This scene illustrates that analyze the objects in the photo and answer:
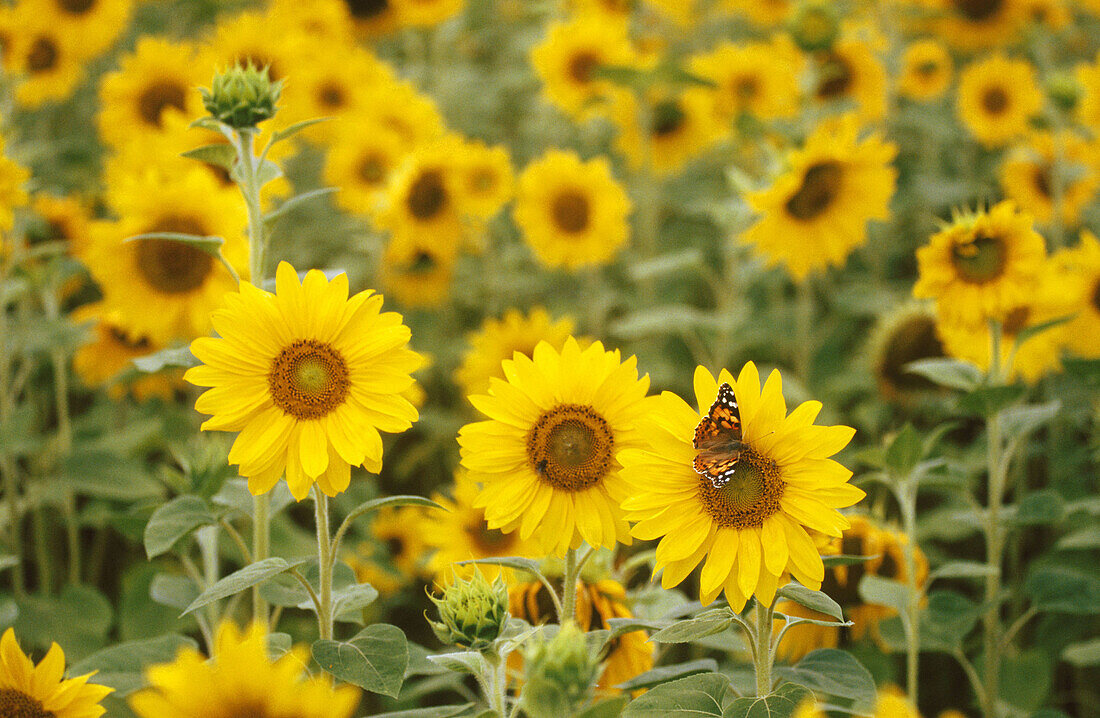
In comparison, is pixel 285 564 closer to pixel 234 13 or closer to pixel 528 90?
pixel 528 90

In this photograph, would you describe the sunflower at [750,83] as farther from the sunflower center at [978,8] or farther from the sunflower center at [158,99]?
the sunflower center at [158,99]

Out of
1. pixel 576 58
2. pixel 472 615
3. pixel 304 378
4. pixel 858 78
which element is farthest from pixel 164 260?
pixel 858 78

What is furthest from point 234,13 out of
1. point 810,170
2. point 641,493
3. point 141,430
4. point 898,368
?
point 641,493

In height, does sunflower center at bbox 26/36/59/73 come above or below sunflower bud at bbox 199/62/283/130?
above

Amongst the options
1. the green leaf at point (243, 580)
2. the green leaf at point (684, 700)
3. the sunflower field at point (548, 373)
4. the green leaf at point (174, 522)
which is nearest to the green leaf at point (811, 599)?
the sunflower field at point (548, 373)

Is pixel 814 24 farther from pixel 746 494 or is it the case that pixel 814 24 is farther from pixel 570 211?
pixel 746 494

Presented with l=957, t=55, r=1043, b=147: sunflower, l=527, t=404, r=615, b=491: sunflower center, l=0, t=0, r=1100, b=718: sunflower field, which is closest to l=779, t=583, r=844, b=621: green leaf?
l=0, t=0, r=1100, b=718: sunflower field

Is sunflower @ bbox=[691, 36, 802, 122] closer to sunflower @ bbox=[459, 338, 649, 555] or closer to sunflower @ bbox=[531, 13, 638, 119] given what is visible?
sunflower @ bbox=[531, 13, 638, 119]
